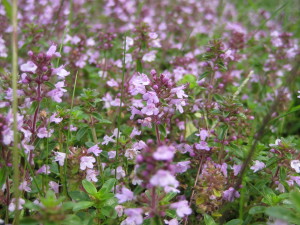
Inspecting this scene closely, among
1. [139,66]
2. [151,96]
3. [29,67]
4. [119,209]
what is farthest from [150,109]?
[139,66]

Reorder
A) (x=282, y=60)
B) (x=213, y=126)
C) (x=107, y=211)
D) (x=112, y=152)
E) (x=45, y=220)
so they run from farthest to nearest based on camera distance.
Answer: (x=282, y=60)
(x=213, y=126)
(x=112, y=152)
(x=107, y=211)
(x=45, y=220)

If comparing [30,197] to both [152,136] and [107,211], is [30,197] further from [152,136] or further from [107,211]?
[152,136]

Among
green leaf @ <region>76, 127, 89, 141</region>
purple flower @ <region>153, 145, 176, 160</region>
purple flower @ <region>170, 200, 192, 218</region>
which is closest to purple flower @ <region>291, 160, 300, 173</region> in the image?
purple flower @ <region>170, 200, 192, 218</region>

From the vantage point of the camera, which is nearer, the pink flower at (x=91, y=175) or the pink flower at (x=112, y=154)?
the pink flower at (x=91, y=175)

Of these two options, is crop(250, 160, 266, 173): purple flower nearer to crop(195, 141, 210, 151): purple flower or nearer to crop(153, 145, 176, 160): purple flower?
crop(195, 141, 210, 151): purple flower

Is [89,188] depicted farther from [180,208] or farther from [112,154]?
[180,208]

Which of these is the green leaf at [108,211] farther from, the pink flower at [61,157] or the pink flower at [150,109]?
the pink flower at [150,109]

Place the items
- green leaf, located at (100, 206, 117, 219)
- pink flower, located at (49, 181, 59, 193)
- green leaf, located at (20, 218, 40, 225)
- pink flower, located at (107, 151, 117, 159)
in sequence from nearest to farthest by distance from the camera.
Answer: green leaf, located at (20, 218, 40, 225) → green leaf, located at (100, 206, 117, 219) → pink flower, located at (49, 181, 59, 193) → pink flower, located at (107, 151, 117, 159)

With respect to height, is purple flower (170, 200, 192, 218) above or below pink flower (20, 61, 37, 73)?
below

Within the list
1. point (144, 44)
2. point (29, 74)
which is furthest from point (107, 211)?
point (144, 44)

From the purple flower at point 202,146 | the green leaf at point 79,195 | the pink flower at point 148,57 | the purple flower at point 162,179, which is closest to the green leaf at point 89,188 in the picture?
the green leaf at point 79,195

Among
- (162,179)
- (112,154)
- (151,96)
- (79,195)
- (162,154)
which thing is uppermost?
(151,96)
